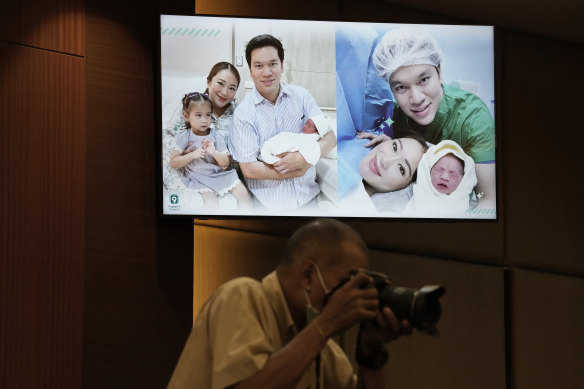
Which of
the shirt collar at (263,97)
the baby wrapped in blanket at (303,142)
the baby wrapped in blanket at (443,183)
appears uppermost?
the shirt collar at (263,97)

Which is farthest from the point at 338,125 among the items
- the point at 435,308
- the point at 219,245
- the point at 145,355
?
the point at 435,308

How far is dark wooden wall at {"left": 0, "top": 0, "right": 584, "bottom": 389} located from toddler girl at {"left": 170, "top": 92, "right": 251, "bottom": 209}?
144mm

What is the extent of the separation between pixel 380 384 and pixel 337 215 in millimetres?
1285

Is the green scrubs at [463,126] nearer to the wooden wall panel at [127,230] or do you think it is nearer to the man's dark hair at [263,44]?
the man's dark hair at [263,44]

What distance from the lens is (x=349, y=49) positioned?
3.37 metres

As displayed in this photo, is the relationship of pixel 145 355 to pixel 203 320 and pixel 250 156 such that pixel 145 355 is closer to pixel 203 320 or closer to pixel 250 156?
pixel 250 156

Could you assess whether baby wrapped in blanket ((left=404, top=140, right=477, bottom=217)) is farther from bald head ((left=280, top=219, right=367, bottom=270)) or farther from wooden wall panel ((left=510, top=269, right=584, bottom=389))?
bald head ((left=280, top=219, right=367, bottom=270))

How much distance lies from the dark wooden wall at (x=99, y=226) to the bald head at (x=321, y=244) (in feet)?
4.16

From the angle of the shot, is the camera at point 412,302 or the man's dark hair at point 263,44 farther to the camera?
the man's dark hair at point 263,44

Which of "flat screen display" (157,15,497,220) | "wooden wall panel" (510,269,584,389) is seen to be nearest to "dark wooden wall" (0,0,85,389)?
"flat screen display" (157,15,497,220)

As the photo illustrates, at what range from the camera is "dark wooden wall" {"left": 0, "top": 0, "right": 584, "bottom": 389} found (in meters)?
2.91

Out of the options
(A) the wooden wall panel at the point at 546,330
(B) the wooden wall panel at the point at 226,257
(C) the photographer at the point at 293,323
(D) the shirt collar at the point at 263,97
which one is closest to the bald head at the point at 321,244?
(C) the photographer at the point at 293,323

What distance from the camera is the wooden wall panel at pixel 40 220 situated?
2865mm

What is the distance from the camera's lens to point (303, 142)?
10.8 ft
